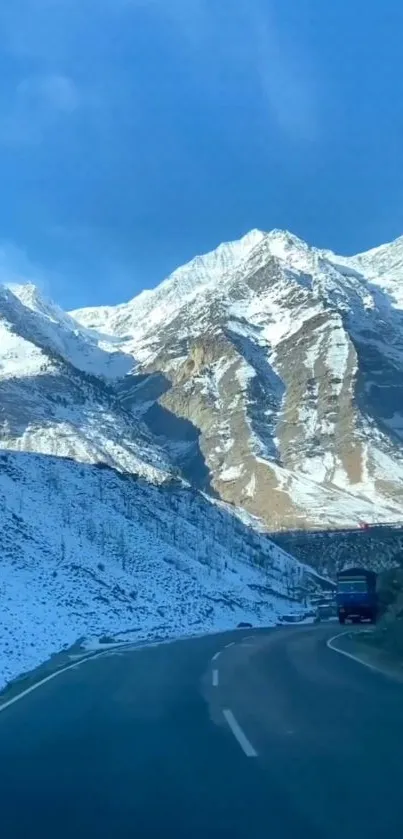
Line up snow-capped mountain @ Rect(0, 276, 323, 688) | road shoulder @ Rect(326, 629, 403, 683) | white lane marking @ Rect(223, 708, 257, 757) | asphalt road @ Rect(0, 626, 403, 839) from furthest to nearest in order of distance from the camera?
snow-capped mountain @ Rect(0, 276, 323, 688)
road shoulder @ Rect(326, 629, 403, 683)
white lane marking @ Rect(223, 708, 257, 757)
asphalt road @ Rect(0, 626, 403, 839)

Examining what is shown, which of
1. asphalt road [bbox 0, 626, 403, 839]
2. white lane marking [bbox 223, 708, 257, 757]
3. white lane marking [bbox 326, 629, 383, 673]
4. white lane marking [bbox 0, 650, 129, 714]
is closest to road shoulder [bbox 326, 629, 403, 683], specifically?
white lane marking [bbox 326, 629, 383, 673]

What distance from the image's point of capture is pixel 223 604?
6919 cm

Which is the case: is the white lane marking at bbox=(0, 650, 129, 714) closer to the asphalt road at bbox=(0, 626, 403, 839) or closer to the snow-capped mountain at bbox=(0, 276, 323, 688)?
the asphalt road at bbox=(0, 626, 403, 839)

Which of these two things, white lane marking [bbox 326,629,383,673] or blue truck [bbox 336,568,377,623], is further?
blue truck [bbox 336,568,377,623]

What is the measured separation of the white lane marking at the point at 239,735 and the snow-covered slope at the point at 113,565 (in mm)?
7215

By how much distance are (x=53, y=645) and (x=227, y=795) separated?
939 inches

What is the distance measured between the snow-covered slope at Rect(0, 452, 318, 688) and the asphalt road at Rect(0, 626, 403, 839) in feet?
17.7

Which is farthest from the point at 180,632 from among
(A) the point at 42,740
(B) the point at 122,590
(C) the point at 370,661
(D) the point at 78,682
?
(A) the point at 42,740

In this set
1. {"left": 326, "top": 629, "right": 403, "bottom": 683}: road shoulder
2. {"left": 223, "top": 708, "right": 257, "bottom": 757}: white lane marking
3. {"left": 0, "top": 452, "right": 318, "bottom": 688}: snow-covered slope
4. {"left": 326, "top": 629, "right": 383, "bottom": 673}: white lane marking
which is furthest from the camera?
{"left": 0, "top": 452, "right": 318, "bottom": 688}: snow-covered slope

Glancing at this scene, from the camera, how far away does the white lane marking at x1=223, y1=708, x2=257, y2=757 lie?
1188 centimetres

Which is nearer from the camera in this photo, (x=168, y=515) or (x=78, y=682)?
(x=78, y=682)

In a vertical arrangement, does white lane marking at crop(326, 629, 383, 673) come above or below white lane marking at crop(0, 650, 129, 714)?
above

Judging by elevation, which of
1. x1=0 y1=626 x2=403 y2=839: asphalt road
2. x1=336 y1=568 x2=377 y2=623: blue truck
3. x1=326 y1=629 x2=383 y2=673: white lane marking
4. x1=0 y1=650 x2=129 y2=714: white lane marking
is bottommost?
x1=0 y1=626 x2=403 y2=839: asphalt road

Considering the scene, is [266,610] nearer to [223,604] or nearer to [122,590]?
[223,604]
